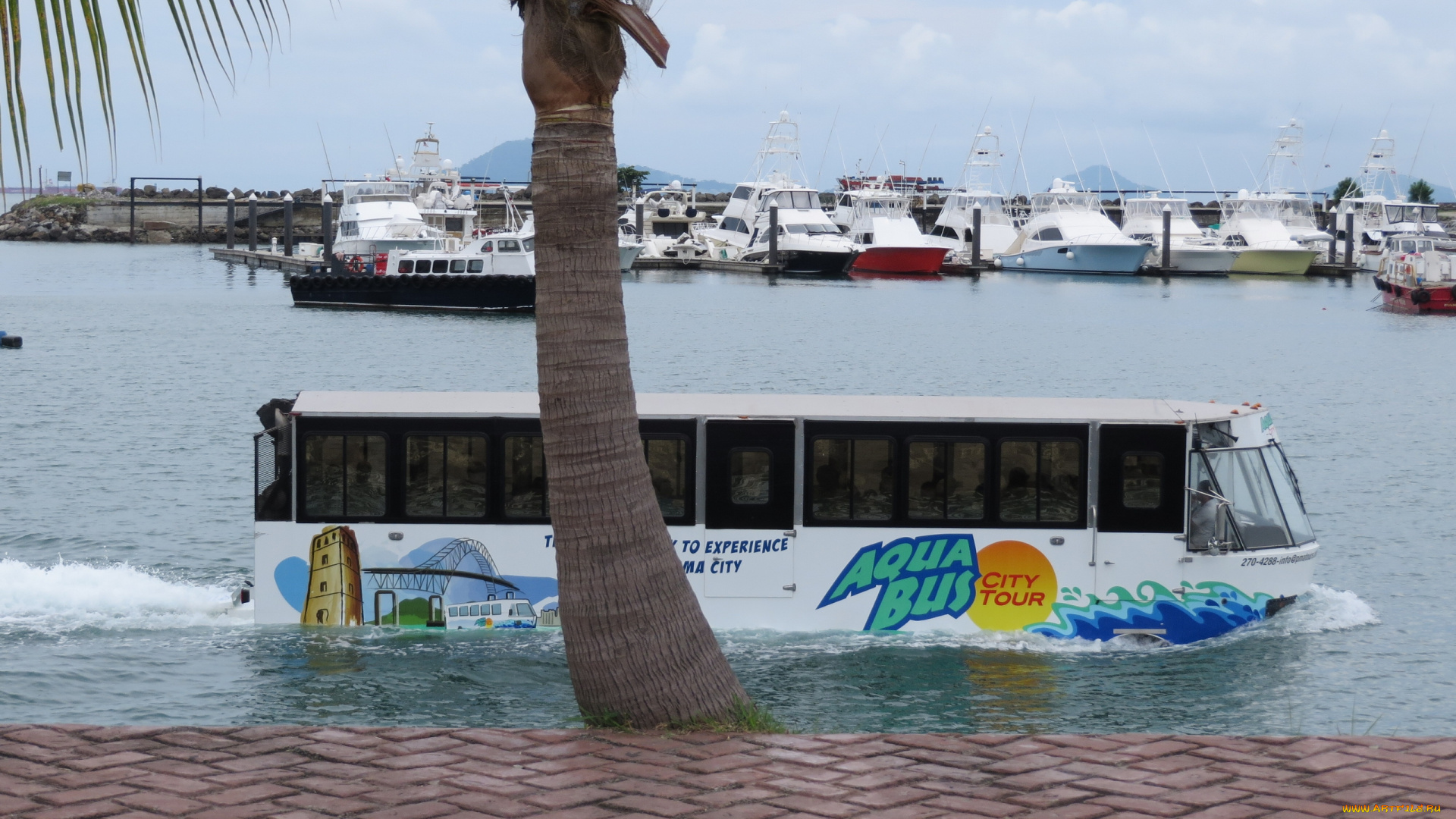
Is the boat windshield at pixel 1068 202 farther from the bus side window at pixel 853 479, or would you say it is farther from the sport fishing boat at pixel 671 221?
the bus side window at pixel 853 479

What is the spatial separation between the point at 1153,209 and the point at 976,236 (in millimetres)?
15678

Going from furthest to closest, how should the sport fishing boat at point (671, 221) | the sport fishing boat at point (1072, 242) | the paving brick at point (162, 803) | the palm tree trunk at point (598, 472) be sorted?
the sport fishing boat at point (671, 221), the sport fishing boat at point (1072, 242), the palm tree trunk at point (598, 472), the paving brick at point (162, 803)

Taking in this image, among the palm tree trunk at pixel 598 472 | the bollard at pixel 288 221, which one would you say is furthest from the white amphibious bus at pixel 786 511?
the bollard at pixel 288 221

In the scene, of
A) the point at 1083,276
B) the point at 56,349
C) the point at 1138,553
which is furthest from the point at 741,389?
the point at 1083,276

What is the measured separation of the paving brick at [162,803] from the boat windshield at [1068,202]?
4051 inches

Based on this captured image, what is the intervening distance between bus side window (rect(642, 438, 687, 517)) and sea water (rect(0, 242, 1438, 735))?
54.1 inches

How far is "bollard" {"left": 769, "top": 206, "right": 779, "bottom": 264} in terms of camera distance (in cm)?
9681

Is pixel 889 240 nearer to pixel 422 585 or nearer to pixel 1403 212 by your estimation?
pixel 1403 212

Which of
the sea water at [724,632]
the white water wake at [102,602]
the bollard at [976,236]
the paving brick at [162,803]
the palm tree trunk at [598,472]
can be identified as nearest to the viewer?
the paving brick at [162,803]

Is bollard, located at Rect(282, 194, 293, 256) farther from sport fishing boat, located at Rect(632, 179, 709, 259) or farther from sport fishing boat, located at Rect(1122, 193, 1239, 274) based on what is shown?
sport fishing boat, located at Rect(1122, 193, 1239, 274)

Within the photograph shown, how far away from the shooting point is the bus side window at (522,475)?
1295 cm

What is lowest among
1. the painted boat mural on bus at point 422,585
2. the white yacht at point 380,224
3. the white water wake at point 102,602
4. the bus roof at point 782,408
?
the white water wake at point 102,602

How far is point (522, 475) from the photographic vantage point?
13.0 metres

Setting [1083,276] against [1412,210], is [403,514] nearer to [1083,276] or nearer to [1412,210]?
[1083,276]
